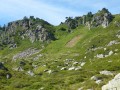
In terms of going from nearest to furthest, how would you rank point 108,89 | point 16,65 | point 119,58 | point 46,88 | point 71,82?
point 108,89
point 46,88
point 71,82
point 119,58
point 16,65

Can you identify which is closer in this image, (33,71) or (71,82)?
(71,82)

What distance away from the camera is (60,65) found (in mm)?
166500

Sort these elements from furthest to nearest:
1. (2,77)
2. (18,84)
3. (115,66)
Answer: (2,77)
(115,66)
(18,84)

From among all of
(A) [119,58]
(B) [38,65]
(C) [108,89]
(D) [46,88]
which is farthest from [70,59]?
(C) [108,89]

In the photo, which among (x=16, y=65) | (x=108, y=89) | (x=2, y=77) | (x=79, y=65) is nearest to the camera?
(x=108, y=89)

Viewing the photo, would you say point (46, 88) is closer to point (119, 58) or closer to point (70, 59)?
point (119, 58)

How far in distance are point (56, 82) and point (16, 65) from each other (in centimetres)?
9373

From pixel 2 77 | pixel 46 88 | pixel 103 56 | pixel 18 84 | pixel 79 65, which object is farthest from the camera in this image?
pixel 103 56

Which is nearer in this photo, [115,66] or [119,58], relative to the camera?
[115,66]

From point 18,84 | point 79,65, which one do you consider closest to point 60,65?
point 79,65

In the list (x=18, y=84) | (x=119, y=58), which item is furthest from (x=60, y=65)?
(x=18, y=84)

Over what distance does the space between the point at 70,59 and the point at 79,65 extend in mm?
30114

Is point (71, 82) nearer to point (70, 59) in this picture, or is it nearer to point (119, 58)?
point (119, 58)

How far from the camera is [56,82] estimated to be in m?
97.4
